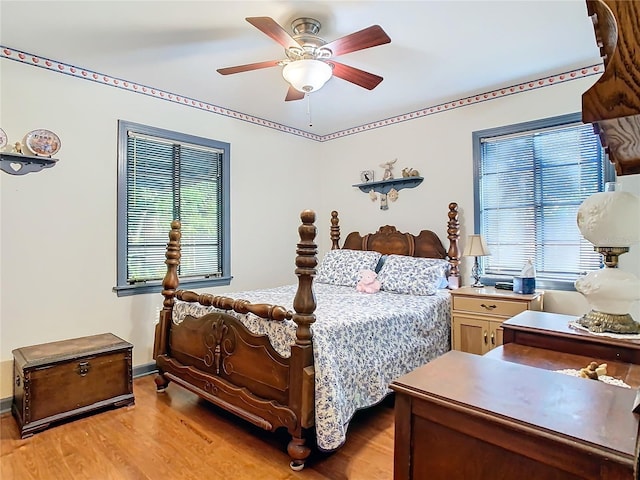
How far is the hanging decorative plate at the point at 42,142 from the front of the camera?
2.79 m

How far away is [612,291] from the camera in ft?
4.55

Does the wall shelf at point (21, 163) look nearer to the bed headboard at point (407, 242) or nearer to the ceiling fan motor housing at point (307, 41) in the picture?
the ceiling fan motor housing at point (307, 41)

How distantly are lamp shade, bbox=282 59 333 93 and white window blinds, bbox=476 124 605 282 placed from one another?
6.75 feet

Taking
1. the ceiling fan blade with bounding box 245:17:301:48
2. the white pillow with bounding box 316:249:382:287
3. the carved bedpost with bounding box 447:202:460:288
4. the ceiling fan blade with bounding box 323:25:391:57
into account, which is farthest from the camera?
the white pillow with bounding box 316:249:382:287

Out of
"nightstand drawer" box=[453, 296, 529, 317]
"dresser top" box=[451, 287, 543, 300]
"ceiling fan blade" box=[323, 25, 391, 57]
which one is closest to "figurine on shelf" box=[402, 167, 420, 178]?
"dresser top" box=[451, 287, 543, 300]

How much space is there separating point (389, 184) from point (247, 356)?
2.71 metres

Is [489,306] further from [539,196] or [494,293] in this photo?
[539,196]

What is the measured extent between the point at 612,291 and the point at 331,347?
1352 mm

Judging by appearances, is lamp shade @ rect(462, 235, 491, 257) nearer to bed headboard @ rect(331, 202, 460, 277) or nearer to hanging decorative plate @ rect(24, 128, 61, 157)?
bed headboard @ rect(331, 202, 460, 277)

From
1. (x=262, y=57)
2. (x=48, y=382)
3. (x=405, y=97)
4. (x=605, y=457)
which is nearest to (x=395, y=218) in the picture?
(x=405, y=97)

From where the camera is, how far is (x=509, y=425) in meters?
0.75

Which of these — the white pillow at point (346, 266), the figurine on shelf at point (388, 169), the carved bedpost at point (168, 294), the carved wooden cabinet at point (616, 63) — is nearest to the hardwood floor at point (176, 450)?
the carved bedpost at point (168, 294)

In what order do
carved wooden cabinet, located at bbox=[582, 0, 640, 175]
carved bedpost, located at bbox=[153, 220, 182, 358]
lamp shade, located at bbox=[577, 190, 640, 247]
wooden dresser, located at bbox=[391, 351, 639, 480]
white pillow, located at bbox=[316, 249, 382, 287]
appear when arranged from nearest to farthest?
carved wooden cabinet, located at bbox=[582, 0, 640, 175]
wooden dresser, located at bbox=[391, 351, 639, 480]
lamp shade, located at bbox=[577, 190, 640, 247]
carved bedpost, located at bbox=[153, 220, 182, 358]
white pillow, located at bbox=[316, 249, 382, 287]

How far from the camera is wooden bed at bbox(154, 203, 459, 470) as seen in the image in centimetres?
206
